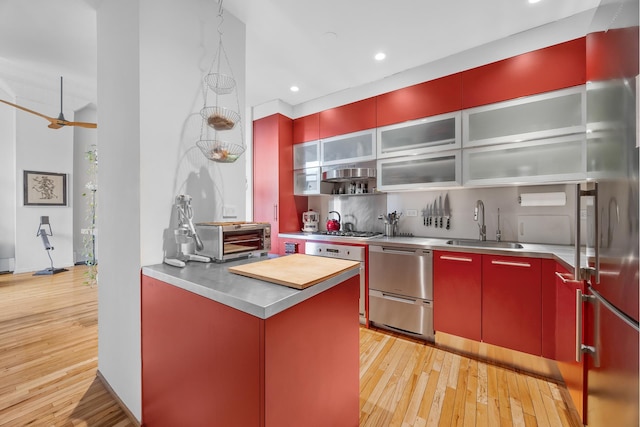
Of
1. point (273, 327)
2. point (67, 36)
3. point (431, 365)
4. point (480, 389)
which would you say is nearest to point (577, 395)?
point (480, 389)

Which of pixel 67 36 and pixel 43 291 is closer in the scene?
pixel 67 36

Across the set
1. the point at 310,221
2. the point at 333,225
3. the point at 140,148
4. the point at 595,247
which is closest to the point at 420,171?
the point at 333,225

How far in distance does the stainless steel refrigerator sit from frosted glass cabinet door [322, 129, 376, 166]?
1976 mm

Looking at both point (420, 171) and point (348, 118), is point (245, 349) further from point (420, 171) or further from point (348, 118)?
point (348, 118)

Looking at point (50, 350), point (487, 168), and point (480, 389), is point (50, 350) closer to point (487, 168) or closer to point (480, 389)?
point (480, 389)

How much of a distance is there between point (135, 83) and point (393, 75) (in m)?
2.54

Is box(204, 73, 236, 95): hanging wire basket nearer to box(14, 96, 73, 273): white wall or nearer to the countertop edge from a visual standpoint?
the countertop edge

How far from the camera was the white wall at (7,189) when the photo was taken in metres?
4.35

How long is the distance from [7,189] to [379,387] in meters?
6.58

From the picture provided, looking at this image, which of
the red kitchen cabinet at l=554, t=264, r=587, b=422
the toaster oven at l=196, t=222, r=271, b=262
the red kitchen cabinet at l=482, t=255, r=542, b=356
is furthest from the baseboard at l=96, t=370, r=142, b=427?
the red kitchen cabinet at l=482, t=255, r=542, b=356

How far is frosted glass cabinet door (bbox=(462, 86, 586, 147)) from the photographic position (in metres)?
2.01

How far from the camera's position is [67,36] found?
8.08 ft

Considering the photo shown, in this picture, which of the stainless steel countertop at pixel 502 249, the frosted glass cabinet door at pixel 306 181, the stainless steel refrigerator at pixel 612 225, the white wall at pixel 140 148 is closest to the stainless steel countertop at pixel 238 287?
the white wall at pixel 140 148

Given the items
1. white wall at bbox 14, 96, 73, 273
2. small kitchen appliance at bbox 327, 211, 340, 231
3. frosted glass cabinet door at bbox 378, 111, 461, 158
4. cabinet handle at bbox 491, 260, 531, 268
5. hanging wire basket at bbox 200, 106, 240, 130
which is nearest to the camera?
hanging wire basket at bbox 200, 106, 240, 130
